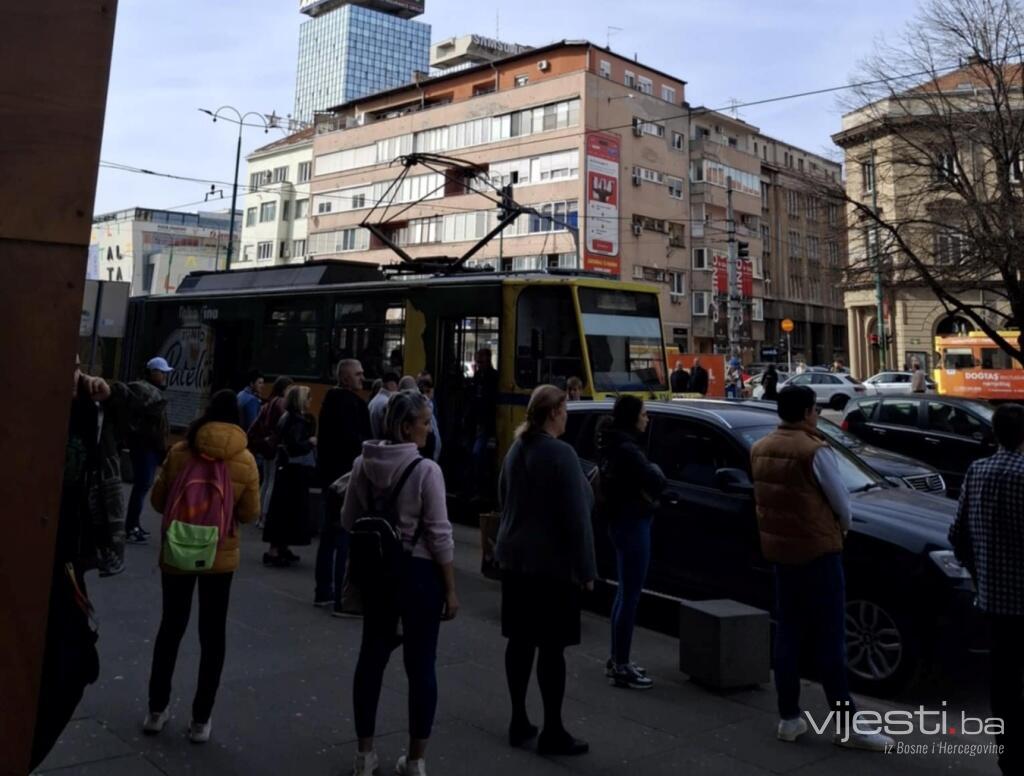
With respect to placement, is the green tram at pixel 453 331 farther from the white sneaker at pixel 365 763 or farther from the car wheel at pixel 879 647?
the white sneaker at pixel 365 763

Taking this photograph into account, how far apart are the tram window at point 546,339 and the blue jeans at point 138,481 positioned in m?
4.73

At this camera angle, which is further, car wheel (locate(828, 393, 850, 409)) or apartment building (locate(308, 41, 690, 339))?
apartment building (locate(308, 41, 690, 339))

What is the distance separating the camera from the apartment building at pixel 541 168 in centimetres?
4838

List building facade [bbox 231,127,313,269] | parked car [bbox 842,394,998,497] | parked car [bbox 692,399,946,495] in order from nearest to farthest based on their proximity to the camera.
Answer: parked car [bbox 692,399,946,495] → parked car [bbox 842,394,998,497] → building facade [bbox 231,127,313,269]

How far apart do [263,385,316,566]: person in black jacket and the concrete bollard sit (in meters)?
3.90

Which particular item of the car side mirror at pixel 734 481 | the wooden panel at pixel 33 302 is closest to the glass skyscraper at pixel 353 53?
the car side mirror at pixel 734 481

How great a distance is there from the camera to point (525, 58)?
176 feet

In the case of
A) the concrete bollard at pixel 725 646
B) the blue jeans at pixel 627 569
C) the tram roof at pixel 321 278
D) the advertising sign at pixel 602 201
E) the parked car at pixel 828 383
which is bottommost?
the concrete bollard at pixel 725 646

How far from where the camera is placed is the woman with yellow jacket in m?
4.42

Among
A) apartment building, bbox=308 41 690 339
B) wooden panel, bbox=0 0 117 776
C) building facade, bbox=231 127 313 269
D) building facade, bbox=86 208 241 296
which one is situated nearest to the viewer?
wooden panel, bbox=0 0 117 776

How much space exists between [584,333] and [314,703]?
25.5 ft

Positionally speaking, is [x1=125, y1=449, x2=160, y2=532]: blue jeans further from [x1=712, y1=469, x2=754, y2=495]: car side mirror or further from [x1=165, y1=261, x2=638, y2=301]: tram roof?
[x1=712, y1=469, x2=754, y2=495]: car side mirror

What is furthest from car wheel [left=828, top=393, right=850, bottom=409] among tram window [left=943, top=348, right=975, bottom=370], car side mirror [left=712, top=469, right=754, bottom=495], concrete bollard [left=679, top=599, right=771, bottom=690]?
tram window [left=943, top=348, right=975, bottom=370]

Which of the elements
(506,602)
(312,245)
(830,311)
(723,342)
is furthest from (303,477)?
(830,311)
